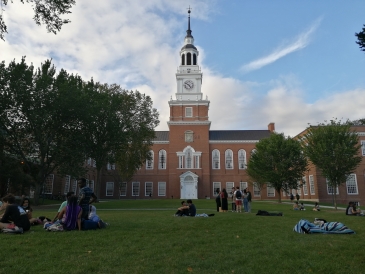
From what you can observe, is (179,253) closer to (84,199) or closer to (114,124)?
(84,199)

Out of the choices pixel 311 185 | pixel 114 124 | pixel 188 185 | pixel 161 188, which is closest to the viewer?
pixel 114 124

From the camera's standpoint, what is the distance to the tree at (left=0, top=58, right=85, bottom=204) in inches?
908

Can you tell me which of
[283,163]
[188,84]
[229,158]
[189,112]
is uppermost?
[188,84]

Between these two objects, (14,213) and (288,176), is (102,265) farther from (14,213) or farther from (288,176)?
(288,176)

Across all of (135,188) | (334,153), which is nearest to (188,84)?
(135,188)

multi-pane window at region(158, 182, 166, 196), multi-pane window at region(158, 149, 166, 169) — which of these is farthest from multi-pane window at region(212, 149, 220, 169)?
multi-pane window at region(158, 182, 166, 196)

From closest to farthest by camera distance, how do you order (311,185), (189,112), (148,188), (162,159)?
(311,185) → (189,112) → (148,188) → (162,159)

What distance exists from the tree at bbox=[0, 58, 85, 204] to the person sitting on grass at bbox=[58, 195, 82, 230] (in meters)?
16.0

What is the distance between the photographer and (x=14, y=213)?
8617 mm

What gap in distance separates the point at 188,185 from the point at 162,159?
7.18 meters

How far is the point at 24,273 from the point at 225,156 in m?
47.7

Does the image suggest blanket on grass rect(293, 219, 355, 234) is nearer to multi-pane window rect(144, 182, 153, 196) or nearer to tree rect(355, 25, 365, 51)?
tree rect(355, 25, 365, 51)

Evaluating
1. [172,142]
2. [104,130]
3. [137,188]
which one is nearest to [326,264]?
[104,130]

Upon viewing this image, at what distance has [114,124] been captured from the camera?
28016 mm
